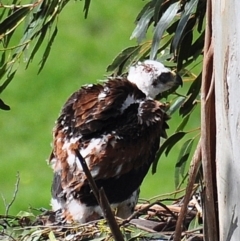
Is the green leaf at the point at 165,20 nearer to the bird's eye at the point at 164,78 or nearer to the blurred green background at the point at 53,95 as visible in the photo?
the bird's eye at the point at 164,78

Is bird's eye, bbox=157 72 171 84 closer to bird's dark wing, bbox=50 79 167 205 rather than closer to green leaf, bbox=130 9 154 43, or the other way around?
bird's dark wing, bbox=50 79 167 205

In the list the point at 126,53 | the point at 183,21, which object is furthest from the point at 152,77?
the point at 183,21

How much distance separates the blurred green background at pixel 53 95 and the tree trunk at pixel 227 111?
142 inches

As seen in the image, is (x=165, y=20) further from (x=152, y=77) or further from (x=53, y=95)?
(x=53, y=95)

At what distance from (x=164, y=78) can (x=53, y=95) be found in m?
3.11

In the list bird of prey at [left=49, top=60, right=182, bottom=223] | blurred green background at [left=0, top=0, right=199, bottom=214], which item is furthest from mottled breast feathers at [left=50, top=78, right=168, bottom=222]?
blurred green background at [left=0, top=0, right=199, bottom=214]

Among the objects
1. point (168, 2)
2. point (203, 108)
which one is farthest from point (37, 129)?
point (203, 108)

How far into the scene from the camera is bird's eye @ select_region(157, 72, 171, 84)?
114 inches

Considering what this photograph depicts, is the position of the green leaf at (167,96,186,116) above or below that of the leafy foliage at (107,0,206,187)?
below

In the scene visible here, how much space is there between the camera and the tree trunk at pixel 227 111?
1561 mm

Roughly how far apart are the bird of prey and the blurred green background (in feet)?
8.31

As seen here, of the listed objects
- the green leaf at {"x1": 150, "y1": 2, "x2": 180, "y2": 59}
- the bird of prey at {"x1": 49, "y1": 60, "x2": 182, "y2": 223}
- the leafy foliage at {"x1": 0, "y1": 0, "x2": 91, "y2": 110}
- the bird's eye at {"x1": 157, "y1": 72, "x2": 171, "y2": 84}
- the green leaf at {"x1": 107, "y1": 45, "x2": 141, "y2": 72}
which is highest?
the leafy foliage at {"x1": 0, "y1": 0, "x2": 91, "y2": 110}

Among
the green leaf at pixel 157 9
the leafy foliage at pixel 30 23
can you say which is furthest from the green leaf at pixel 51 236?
the green leaf at pixel 157 9

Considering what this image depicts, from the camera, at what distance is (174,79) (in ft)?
9.45
